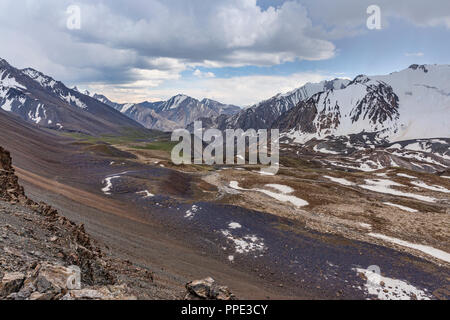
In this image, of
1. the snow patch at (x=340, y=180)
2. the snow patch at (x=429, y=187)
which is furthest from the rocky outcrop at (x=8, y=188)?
the snow patch at (x=429, y=187)

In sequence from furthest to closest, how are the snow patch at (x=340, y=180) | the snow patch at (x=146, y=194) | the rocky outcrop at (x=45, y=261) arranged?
the snow patch at (x=340, y=180) < the snow patch at (x=146, y=194) < the rocky outcrop at (x=45, y=261)

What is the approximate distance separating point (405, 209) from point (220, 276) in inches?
1684

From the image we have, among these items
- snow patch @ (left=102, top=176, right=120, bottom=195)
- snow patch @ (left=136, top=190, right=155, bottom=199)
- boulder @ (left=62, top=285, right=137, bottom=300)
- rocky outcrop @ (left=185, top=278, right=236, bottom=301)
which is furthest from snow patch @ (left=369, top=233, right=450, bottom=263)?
snow patch @ (left=102, top=176, right=120, bottom=195)

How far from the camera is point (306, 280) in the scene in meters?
24.4

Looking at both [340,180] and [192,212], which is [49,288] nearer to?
[192,212]

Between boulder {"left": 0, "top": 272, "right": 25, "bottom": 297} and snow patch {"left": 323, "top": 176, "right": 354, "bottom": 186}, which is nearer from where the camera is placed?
boulder {"left": 0, "top": 272, "right": 25, "bottom": 297}

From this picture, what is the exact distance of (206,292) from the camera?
11.8m

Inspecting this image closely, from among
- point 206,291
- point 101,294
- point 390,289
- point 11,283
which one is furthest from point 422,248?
point 11,283

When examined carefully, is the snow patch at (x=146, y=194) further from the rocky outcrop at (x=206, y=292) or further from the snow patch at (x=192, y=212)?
the rocky outcrop at (x=206, y=292)

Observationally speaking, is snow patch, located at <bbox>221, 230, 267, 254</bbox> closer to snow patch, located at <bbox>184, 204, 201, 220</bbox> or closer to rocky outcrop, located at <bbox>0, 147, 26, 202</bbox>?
snow patch, located at <bbox>184, 204, 201, 220</bbox>

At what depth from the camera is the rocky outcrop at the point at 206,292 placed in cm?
1170

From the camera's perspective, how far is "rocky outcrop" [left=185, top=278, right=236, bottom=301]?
11695mm
